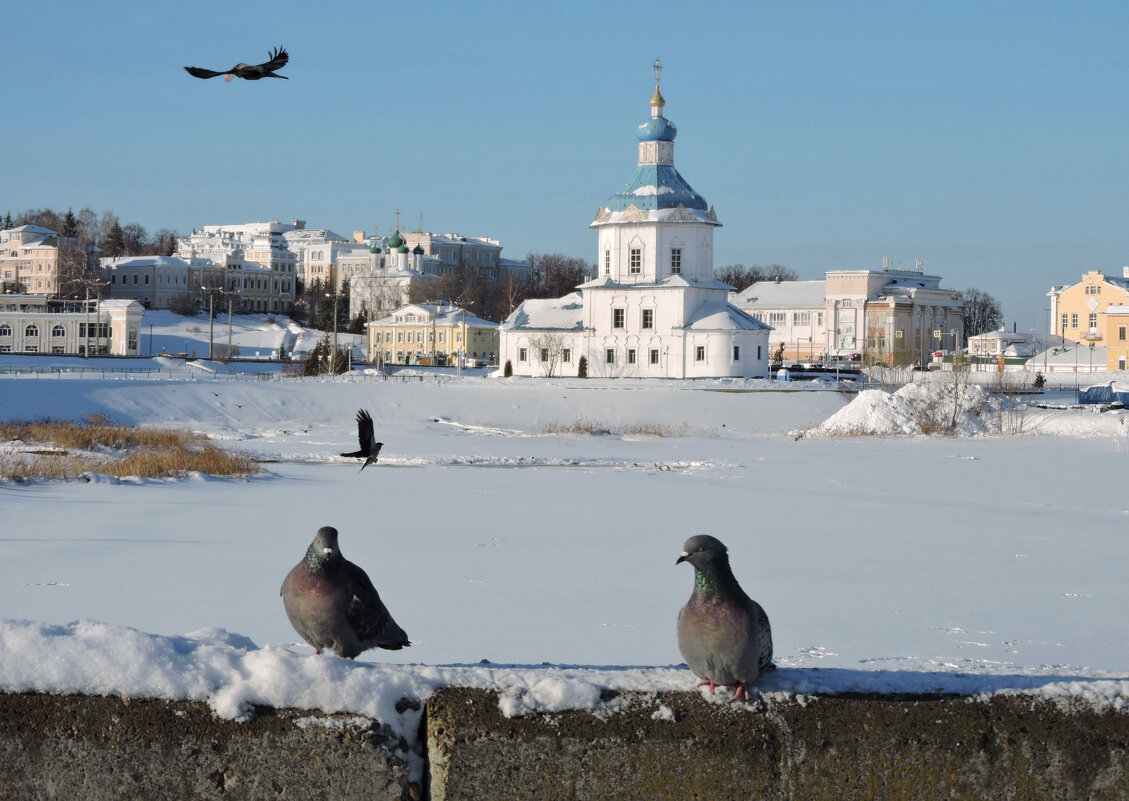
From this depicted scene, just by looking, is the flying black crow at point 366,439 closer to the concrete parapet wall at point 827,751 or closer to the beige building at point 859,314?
the concrete parapet wall at point 827,751

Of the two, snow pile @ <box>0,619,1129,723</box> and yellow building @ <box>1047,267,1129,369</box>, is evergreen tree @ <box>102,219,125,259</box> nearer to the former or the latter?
yellow building @ <box>1047,267,1129,369</box>

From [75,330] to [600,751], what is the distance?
94.4 metres

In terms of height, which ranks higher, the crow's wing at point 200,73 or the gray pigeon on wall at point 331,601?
the crow's wing at point 200,73

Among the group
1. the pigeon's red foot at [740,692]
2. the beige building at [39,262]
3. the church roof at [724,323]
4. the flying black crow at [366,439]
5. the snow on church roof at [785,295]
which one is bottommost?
the pigeon's red foot at [740,692]

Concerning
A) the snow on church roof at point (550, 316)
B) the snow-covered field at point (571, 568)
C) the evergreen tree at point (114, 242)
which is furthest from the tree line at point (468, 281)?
the snow-covered field at point (571, 568)

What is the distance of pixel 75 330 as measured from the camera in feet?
301

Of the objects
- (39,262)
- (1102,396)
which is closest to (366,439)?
(1102,396)

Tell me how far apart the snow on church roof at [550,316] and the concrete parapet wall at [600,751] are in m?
61.7

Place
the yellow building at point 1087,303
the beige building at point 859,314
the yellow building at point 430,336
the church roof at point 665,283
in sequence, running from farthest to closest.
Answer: the beige building at point 859,314, the yellow building at point 430,336, the yellow building at point 1087,303, the church roof at point 665,283

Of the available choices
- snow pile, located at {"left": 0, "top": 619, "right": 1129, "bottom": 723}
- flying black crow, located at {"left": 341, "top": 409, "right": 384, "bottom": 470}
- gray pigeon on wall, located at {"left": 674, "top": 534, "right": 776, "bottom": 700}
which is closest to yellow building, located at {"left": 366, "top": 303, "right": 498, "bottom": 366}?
flying black crow, located at {"left": 341, "top": 409, "right": 384, "bottom": 470}

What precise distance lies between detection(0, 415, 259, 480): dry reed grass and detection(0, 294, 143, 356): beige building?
5649cm

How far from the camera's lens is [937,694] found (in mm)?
3990

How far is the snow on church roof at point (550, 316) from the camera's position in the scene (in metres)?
66.2

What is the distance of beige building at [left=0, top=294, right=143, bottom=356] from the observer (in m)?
86.9
